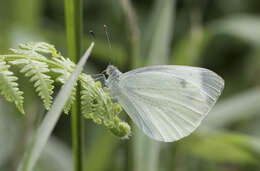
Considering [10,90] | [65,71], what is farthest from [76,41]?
[10,90]

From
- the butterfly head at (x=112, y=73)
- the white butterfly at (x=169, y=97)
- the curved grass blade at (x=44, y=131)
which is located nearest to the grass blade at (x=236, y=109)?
the white butterfly at (x=169, y=97)

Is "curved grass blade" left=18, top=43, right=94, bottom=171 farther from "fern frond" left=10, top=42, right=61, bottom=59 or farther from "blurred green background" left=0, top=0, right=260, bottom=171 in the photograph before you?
"blurred green background" left=0, top=0, right=260, bottom=171

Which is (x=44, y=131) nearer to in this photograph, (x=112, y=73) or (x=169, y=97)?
(x=112, y=73)

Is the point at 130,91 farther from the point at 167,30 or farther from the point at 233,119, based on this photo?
the point at 233,119

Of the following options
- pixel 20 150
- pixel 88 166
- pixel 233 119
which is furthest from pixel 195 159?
pixel 20 150

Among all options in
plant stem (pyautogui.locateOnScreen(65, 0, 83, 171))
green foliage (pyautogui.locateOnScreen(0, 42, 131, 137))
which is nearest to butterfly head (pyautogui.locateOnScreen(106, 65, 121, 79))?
green foliage (pyautogui.locateOnScreen(0, 42, 131, 137))
